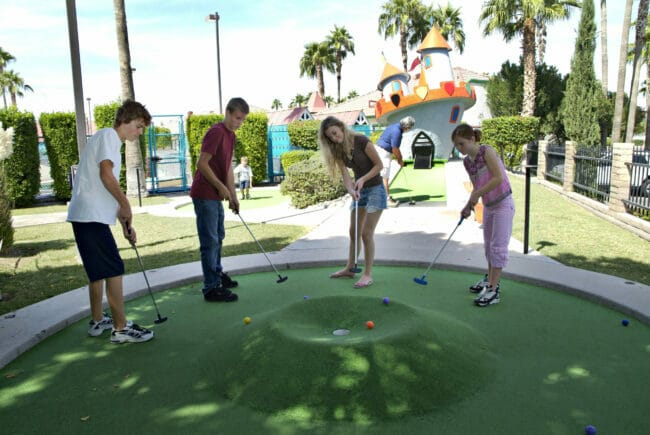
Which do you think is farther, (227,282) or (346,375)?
(227,282)

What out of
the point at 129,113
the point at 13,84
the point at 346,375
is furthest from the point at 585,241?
the point at 13,84

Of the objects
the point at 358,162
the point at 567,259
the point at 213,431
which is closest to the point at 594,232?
the point at 567,259

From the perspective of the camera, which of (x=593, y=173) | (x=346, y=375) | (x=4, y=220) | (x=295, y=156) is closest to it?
(x=346, y=375)

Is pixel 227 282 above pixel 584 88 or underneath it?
underneath

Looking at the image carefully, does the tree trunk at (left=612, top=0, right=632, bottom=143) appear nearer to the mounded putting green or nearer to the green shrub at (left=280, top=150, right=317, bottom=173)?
the green shrub at (left=280, top=150, right=317, bottom=173)

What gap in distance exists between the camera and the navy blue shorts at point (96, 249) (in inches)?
131

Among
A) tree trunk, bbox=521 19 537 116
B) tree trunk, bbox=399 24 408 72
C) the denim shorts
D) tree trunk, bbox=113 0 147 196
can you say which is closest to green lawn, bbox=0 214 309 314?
the denim shorts

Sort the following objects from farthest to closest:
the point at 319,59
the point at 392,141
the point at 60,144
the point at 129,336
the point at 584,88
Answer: the point at 319,59 < the point at 584,88 < the point at 60,144 < the point at 392,141 < the point at 129,336

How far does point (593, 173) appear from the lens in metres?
11.4

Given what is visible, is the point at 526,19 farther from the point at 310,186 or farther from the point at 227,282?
the point at 227,282

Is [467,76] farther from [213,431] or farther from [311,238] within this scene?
[213,431]

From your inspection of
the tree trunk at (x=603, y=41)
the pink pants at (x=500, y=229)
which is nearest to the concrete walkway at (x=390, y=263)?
the pink pants at (x=500, y=229)

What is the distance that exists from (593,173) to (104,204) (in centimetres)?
1111

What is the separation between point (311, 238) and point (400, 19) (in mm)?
35359
